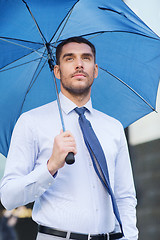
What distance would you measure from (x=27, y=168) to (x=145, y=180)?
4.93 m

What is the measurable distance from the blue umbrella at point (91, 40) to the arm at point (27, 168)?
1.64 ft

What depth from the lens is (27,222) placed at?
664 cm

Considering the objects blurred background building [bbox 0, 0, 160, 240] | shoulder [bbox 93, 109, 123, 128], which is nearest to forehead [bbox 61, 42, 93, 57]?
shoulder [bbox 93, 109, 123, 128]

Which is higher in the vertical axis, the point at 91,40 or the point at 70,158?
the point at 91,40

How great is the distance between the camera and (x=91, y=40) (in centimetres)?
254

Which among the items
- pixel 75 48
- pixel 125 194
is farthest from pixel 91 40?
pixel 125 194

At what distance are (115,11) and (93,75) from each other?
36 cm

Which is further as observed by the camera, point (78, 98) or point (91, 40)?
point (91, 40)

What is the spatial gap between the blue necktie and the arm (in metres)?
0.23

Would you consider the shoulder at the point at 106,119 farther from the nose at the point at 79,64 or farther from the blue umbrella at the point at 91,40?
the nose at the point at 79,64

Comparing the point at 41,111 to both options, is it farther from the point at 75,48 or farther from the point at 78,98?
the point at 75,48

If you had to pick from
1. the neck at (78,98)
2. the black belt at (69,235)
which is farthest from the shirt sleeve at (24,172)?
the neck at (78,98)

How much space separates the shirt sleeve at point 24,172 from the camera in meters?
1.88

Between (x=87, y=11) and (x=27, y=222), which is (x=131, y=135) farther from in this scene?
(x=87, y=11)
